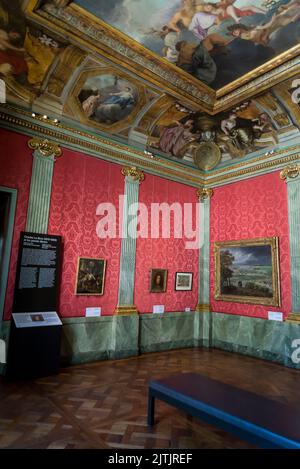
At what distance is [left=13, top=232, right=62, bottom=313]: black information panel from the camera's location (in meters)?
6.15

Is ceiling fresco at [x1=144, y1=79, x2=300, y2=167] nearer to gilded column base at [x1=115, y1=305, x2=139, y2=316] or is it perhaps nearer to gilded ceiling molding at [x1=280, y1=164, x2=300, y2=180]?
gilded ceiling molding at [x1=280, y1=164, x2=300, y2=180]

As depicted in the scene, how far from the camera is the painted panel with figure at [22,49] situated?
5387 millimetres

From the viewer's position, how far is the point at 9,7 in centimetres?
522

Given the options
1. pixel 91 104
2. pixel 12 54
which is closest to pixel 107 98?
pixel 91 104

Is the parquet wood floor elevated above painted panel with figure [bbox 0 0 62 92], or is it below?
below

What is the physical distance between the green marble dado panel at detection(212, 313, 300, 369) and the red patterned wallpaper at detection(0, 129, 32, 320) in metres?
5.91

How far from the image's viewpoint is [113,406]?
4.52 meters

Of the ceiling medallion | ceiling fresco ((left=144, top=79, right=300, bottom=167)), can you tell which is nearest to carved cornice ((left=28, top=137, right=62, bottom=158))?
ceiling fresco ((left=144, top=79, right=300, bottom=167))

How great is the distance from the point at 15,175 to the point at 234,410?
5958 millimetres

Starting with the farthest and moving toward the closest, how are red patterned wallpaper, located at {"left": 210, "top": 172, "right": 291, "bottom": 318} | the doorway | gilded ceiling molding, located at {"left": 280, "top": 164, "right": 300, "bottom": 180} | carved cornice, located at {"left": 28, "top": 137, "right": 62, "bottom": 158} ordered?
red patterned wallpaper, located at {"left": 210, "top": 172, "right": 291, "bottom": 318}, gilded ceiling molding, located at {"left": 280, "top": 164, "right": 300, "bottom": 180}, carved cornice, located at {"left": 28, "top": 137, "right": 62, "bottom": 158}, the doorway

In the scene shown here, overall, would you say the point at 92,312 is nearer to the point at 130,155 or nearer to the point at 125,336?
the point at 125,336

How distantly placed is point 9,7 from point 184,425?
729 cm

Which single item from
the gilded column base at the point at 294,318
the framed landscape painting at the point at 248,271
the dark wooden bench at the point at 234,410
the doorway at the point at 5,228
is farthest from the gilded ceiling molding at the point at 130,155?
the dark wooden bench at the point at 234,410
